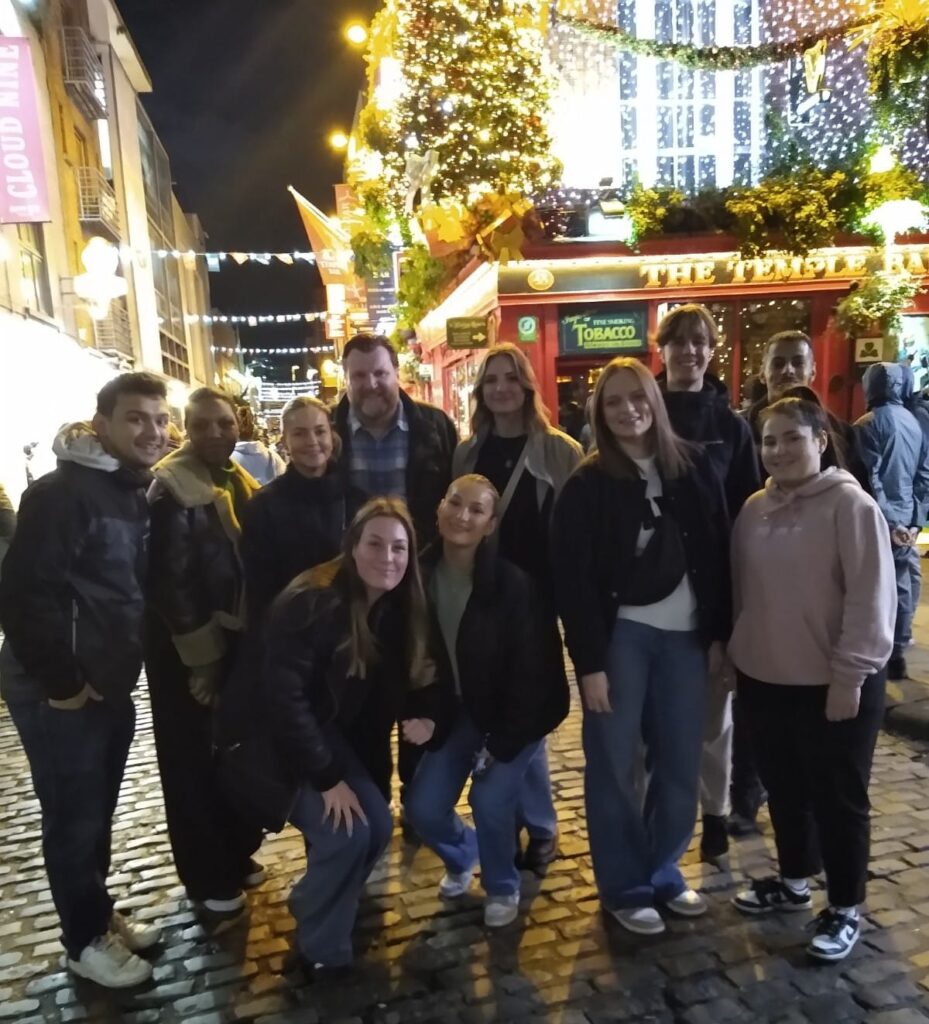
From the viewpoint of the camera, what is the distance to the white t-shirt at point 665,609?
2922 millimetres

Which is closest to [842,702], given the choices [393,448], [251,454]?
[393,448]

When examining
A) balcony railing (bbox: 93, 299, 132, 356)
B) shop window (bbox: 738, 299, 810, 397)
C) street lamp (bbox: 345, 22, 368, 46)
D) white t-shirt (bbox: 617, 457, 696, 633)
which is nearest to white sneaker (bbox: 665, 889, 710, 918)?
white t-shirt (bbox: 617, 457, 696, 633)

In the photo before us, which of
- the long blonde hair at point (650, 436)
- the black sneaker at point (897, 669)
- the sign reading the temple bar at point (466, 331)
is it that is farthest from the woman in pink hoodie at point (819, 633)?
the sign reading the temple bar at point (466, 331)

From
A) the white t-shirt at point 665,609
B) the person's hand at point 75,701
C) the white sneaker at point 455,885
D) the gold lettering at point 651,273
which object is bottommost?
the white sneaker at point 455,885

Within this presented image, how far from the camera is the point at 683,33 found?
1135cm

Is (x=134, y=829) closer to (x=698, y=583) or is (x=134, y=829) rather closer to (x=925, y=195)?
(x=698, y=583)

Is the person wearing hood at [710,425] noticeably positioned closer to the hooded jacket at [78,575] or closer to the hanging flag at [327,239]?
the hooded jacket at [78,575]

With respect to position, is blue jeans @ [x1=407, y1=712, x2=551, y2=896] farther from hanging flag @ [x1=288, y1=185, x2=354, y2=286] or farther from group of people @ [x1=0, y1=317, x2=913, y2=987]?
hanging flag @ [x1=288, y1=185, x2=354, y2=286]

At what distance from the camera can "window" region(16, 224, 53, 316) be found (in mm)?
13828

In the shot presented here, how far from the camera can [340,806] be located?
281 cm

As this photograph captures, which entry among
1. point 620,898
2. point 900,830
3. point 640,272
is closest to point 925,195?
point 640,272

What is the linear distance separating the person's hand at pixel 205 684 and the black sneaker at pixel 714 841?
7.25 ft

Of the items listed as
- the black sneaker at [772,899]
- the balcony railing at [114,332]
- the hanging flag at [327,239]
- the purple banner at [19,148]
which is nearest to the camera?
the black sneaker at [772,899]

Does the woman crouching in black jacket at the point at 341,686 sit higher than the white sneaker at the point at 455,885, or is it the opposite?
the woman crouching in black jacket at the point at 341,686
